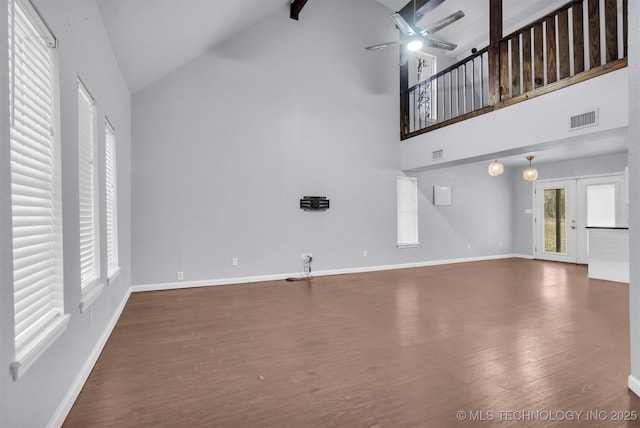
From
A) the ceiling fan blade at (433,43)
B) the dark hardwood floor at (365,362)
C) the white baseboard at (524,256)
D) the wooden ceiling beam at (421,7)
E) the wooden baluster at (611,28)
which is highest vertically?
the wooden ceiling beam at (421,7)

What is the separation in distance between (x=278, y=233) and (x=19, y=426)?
5.00m

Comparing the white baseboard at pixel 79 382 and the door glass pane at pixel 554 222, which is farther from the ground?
the door glass pane at pixel 554 222

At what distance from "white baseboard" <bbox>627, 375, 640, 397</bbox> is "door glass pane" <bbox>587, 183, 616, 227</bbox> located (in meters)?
7.01

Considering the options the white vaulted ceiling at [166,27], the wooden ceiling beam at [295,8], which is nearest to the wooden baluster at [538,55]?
the wooden ceiling beam at [295,8]

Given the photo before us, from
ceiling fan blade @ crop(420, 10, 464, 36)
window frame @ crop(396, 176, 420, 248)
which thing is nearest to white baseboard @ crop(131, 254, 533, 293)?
window frame @ crop(396, 176, 420, 248)

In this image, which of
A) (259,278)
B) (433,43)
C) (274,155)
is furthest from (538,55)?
(259,278)

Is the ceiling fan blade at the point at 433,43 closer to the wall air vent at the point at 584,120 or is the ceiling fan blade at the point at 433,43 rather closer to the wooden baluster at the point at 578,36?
the wooden baluster at the point at 578,36

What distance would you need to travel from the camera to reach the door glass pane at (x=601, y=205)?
764cm

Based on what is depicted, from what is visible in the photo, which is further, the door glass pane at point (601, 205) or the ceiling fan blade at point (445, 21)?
the door glass pane at point (601, 205)

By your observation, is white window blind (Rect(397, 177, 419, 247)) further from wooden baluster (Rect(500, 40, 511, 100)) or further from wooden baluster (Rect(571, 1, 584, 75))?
wooden baluster (Rect(571, 1, 584, 75))

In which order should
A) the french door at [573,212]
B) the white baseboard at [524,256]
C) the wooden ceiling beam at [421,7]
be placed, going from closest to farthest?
the wooden ceiling beam at [421,7], the french door at [573,212], the white baseboard at [524,256]

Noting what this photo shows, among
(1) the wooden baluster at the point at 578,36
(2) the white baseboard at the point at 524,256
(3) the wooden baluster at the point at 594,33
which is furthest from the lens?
(2) the white baseboard at the point at 524,256

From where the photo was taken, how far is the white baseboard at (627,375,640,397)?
221 centimetres

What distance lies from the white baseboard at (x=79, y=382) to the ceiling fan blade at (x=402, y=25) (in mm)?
4935
